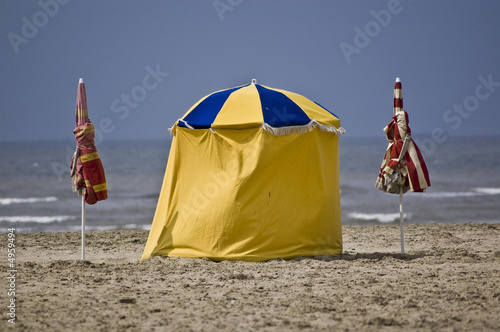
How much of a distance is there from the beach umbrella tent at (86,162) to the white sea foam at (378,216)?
8300mm

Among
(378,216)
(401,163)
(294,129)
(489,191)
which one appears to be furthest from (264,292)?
(489,191)

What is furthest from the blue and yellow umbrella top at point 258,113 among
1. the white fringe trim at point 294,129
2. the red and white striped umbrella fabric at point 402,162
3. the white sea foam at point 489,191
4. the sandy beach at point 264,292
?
the white sea foam at point 489,191

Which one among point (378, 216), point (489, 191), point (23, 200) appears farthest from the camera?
point (489, 191)

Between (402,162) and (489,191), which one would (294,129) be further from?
(489,191)

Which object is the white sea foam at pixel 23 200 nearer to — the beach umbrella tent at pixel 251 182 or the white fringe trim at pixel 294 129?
the beach umbrella tent at pixel 251 182

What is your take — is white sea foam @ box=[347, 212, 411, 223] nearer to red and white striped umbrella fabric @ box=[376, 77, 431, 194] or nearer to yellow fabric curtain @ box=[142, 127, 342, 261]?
red and white striped umbrella fabric @ box=[376, 77, 431, 194]

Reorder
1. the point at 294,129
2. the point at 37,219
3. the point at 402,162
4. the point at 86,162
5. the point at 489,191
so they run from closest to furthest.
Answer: the point at 294,129 → the point at 86,162 → the point at 402,162 → the point at 37,219 → the point at 489,191

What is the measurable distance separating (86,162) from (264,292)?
3.13m

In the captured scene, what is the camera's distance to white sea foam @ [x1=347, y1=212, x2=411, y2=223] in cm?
1455

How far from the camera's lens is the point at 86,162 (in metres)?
7.86

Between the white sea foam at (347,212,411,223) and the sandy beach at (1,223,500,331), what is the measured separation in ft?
17.8

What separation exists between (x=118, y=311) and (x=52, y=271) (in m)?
2.15

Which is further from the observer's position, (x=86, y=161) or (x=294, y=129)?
(x=86, y=161)

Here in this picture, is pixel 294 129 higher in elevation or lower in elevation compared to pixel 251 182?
higher
